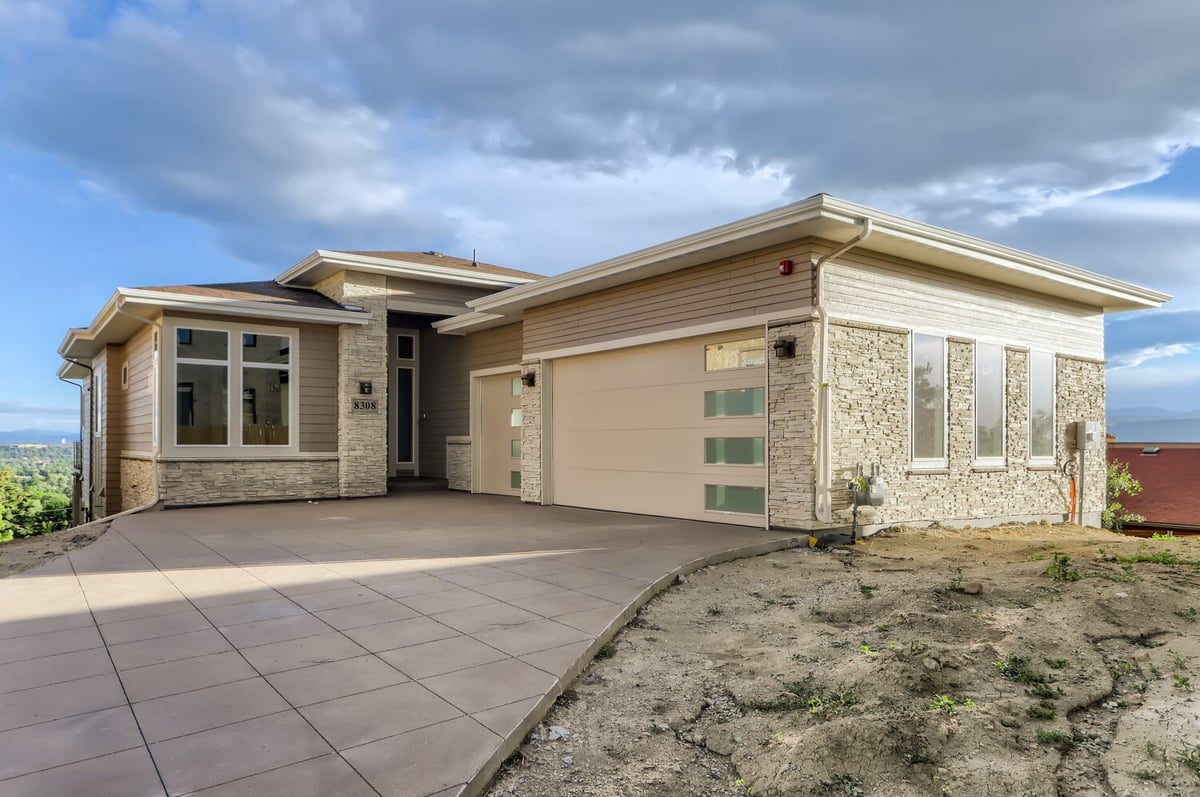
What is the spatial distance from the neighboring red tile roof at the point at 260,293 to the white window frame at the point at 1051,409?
1107 cm

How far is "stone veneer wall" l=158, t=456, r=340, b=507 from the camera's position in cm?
1070

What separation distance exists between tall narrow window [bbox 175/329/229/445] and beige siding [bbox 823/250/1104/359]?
937 cm

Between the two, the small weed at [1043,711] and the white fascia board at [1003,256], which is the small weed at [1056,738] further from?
the white fascia board at [1003,256]

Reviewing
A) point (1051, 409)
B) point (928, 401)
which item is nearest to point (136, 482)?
point (928, 401)

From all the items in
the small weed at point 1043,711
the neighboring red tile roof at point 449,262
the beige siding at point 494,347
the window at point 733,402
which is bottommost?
the small weed at point 1043,711

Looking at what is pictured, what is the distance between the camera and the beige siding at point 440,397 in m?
14.0

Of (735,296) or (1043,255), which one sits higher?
(1043,255)

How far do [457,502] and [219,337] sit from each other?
4674 mm

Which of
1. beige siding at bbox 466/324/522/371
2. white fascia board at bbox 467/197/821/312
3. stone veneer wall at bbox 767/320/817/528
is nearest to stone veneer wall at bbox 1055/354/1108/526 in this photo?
stone veneer wall at bbox 767/320/817/528

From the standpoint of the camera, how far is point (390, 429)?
1458 centimetres

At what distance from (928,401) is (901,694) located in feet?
20.6

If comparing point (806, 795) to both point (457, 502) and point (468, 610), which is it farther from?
point (457, 502)

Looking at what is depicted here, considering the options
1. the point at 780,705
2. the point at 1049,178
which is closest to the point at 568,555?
the point at 780,705

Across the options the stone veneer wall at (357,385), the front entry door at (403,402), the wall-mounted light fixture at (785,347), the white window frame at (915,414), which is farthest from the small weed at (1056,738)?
the front entry door at (403,402)
